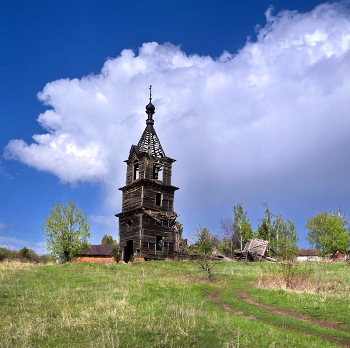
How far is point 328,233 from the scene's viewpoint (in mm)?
71625

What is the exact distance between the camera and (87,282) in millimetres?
23094

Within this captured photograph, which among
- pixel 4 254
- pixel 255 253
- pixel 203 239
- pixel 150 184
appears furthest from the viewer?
pixel 4 254

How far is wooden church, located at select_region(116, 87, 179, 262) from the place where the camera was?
142ft

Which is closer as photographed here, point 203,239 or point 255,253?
point 203,239

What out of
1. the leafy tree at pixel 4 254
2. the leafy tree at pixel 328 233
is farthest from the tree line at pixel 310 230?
the leafy tree at pixel 4 254

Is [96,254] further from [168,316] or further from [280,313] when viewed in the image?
[168,316]

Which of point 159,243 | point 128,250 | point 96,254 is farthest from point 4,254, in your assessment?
point 159,243

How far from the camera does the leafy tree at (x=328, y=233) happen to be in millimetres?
67688

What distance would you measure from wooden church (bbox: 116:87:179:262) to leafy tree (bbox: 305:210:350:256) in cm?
3587

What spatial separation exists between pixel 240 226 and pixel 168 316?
65558 millimetres

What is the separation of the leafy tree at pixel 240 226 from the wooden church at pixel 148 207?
105ft

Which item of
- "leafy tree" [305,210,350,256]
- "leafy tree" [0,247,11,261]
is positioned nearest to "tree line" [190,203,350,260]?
"leafy tree" [305,210,350,256]

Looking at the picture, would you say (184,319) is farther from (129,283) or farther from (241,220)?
(241,220)

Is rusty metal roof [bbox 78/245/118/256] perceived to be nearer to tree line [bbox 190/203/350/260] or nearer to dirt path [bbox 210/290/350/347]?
tree line [bbox 190/203/350/260]
